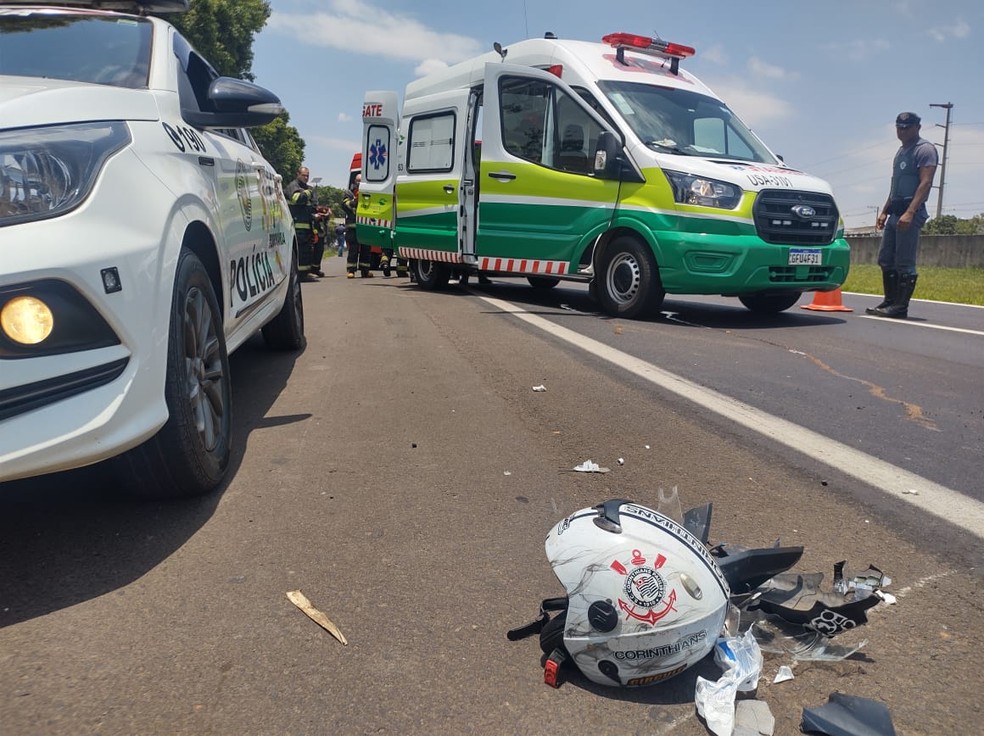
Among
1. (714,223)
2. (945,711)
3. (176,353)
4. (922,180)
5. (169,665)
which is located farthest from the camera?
(922,180)

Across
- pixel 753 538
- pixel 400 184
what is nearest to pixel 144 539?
pixel 753 538

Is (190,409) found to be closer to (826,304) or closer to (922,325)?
(922,325)

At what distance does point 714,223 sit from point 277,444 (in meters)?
5.20

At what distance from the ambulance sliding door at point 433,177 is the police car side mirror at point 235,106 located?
22.2 feet

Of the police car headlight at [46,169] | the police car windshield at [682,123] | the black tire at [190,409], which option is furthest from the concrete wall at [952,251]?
the police car headlight at [46,169]

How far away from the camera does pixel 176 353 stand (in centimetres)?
268

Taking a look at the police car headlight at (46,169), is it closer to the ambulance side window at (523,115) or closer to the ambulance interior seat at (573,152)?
the ambulance interior seat at (573,152)

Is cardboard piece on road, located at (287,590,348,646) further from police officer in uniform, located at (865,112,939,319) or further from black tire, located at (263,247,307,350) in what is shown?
police officer in uniform, located at (865,112,939,319)

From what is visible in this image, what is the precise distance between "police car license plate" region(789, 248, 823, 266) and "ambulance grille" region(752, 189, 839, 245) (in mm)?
83

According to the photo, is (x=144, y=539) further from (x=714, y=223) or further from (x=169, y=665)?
(x=714, y=223)

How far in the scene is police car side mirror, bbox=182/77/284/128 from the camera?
11.6ft

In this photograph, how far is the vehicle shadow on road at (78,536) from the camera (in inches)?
89.5

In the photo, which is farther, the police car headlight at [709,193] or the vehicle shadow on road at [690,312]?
the vehicle shadow on road at [690,312]

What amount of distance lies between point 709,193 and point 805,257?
1.20m
